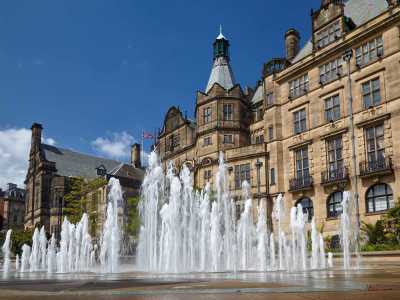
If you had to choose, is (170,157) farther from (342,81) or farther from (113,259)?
(113,259)

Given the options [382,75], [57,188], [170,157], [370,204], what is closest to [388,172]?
[370,204]

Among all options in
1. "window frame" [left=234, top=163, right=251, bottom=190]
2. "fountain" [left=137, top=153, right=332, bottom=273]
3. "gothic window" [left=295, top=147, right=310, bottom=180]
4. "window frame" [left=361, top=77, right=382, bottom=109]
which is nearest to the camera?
"fountain" [left=137, top=153, right=332, bottom=273]

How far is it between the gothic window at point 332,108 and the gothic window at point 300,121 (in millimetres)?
2495

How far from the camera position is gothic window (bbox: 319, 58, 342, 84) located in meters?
38.0

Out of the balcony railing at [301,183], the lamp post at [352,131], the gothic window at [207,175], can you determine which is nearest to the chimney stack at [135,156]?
the gothic window at [207,175]

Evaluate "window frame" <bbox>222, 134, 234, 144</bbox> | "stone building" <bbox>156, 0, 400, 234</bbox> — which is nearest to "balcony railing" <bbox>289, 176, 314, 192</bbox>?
"stone building" <bbox>156, 0, 400, 234</bbox>

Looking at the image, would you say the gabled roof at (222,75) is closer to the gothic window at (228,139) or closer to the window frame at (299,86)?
the gothic window at (228,139)

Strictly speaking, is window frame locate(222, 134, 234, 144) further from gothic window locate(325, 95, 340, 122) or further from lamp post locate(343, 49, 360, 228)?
lamp post locate(343, 49, 360, 228)

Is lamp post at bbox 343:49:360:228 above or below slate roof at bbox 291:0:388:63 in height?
below

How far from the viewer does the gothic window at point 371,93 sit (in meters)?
34.6

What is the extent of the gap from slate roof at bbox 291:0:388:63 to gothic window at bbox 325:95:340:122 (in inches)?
233

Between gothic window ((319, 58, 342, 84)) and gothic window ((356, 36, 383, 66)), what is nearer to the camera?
gothic window ((356, 36, 383, 66))

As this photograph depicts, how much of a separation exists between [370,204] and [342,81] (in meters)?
10.3

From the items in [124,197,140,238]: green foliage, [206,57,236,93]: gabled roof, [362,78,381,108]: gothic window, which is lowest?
[124,197,140,238]: green foliage
